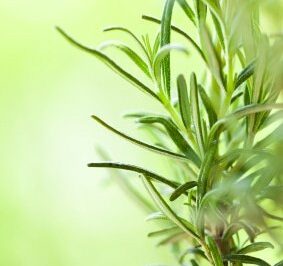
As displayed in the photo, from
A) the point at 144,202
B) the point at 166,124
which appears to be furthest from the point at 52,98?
the point at 166,124

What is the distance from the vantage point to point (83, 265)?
134cm

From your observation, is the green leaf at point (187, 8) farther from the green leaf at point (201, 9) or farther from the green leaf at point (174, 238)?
the green leaf at point (174, 238)

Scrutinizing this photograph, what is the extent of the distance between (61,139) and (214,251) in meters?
1.00

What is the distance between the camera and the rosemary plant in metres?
0.47

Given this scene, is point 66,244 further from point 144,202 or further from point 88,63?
point 144,202

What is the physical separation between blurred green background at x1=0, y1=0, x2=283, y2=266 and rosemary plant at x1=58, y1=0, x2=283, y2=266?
83cm

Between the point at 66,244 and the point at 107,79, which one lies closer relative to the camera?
the point at 66,244

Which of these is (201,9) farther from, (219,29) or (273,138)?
(273,138)

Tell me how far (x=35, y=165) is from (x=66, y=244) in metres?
0.20

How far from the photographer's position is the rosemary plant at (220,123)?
47 centimetres

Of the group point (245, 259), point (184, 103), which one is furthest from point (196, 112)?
point (245, 259)

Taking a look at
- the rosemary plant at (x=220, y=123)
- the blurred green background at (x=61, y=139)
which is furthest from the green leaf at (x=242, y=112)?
the blurred green background at (x=61, y=139)

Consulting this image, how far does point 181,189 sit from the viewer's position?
1.64ft

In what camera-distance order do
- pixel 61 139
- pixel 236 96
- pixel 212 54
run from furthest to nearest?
pixel 61 139 < pixel 236 96 < pixel 212 54
